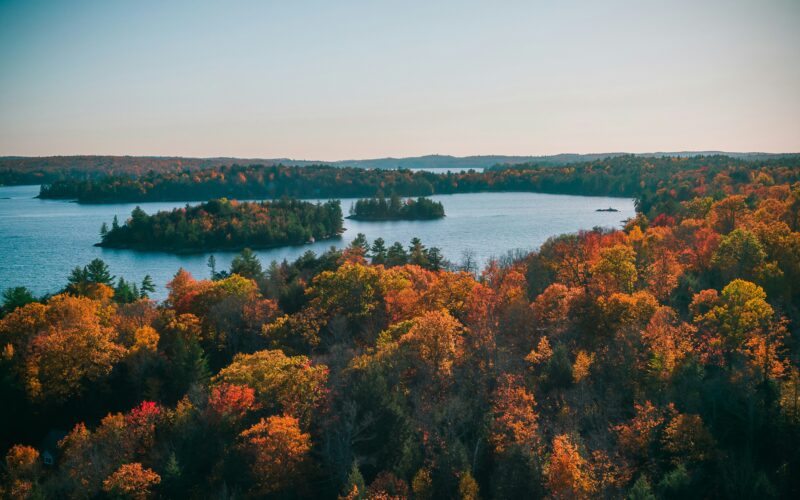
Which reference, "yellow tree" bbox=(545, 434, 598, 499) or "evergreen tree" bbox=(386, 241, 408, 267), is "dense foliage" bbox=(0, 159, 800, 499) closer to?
"yellow tree" bbox=(545, 434, 598, 499)

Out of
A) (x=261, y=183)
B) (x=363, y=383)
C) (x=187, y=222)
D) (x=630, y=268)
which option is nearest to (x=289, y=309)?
(x=363, y=383)

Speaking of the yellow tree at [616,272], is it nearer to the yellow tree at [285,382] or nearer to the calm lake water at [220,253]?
the yellow tree at [285,382]

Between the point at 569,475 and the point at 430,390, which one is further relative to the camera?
the point at 430,390

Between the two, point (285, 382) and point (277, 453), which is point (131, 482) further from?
point (285, 382)

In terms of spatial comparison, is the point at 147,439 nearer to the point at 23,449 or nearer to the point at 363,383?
the point at 23,449

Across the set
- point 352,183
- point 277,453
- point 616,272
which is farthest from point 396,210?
point 277,453

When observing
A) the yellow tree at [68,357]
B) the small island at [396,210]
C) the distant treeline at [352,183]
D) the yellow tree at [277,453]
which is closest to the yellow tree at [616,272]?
the yellow tree at [277,453]
